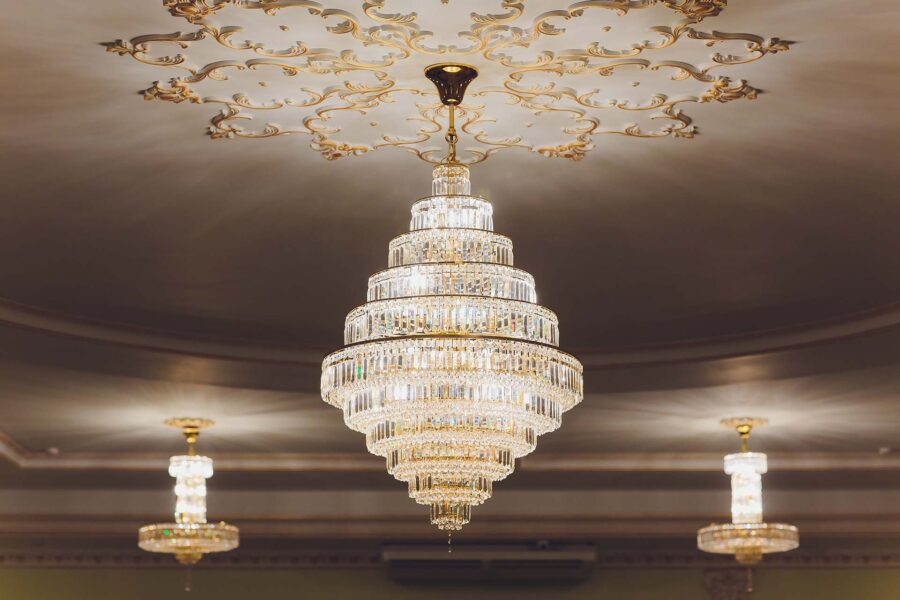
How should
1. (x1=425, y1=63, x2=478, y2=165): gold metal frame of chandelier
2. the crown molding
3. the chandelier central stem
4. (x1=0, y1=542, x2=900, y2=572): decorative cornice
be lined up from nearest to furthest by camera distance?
(x1=425, y1=63, x2=478, y2=165): gold metal frame of chandelier
the chandelier central stem
the crown molding
(x1=0, y1=542, x2=900, y2=572): decorative cornice

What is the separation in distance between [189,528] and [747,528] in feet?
10.9

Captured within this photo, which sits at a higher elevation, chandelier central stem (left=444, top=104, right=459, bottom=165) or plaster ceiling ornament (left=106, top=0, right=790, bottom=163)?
plaster ceiling ornament (left=106, top=0, right=790, bottom=163)

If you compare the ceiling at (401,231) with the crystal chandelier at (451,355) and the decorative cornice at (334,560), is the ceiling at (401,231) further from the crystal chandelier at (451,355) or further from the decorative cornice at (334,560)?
the decorative cornice at (334,560)

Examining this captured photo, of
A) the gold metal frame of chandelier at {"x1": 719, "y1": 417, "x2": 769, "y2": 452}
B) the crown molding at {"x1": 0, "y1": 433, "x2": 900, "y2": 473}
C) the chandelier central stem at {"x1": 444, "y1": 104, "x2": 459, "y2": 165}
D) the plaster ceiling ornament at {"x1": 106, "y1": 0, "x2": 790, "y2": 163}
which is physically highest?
the plaster ceiling ornament at {"x1": 106, "y1": 0, "x2": 790, "y2": 163}

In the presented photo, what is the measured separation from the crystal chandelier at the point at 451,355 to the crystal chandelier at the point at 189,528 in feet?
12.8

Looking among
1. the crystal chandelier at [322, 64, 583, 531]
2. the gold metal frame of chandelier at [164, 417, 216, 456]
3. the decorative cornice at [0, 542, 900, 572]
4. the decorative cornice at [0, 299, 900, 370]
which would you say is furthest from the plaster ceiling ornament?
the decorative cornice at [0, 542, 900, 572]

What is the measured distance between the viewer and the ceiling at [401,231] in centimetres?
511

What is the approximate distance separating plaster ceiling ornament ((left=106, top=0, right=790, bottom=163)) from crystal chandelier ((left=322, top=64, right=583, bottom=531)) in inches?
6.3

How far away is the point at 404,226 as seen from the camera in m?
6.66

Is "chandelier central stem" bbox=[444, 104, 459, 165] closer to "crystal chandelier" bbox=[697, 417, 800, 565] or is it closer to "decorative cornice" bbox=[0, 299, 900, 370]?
"decorative cornice" bbox=[0, 299, 900, 370]

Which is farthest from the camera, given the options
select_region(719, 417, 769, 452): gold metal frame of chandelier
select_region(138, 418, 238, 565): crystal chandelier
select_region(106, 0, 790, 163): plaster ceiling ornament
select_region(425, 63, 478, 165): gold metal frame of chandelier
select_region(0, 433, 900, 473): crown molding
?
select_region(0, 433, 900, 473): crown molding

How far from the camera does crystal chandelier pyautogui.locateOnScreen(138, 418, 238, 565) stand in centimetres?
910

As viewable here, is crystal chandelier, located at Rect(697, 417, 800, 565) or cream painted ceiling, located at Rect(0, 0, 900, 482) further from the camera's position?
crystal chandelier, located at Rect(697, 417, 800, 565)

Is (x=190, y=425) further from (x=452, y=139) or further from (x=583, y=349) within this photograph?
(x=452, y=139)
